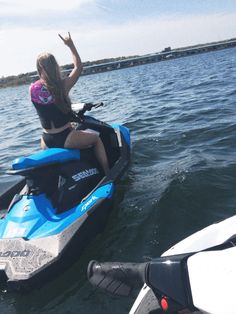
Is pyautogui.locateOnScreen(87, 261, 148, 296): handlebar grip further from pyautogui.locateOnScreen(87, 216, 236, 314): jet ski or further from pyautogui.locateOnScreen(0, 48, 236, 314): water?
pyautogui.locateOnScreen(0, 48, 236, 314): water

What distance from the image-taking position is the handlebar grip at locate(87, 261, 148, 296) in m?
2.29

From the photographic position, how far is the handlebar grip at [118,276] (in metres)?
2.29

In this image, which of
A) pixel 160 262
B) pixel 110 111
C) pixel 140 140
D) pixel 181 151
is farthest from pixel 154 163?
pixel 110 111

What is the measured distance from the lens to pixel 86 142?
16.4ft

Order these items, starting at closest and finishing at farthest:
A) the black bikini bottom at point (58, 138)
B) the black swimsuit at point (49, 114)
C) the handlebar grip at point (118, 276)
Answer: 1. the handlebar grip at point (118, 276)
2. the black swimsuit at point (49, 114)
3. the black bikini bottom at point (58, 138)

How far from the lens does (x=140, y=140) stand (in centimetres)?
846

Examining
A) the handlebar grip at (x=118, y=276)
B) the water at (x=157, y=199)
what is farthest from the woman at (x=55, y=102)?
the handlebar grip at (x=118, y=276)

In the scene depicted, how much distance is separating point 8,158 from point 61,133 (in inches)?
198

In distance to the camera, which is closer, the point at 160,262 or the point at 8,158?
the point at 160,262

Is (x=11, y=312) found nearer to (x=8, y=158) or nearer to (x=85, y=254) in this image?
(x=85, y=254)

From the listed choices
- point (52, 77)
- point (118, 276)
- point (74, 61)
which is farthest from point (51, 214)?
point (74, 61)

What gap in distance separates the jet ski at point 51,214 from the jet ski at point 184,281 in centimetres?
124

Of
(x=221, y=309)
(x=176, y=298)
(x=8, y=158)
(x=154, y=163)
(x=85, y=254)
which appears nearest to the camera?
(x=221, y=309)

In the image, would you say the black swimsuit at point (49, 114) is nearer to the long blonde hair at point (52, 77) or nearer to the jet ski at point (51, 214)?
the long blonde hair at point (52, 77)
